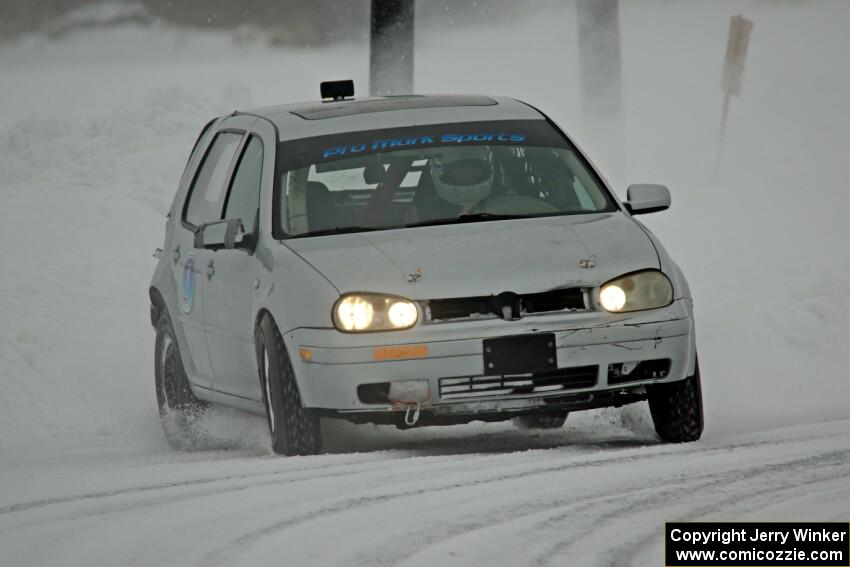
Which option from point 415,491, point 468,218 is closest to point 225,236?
point 468,218

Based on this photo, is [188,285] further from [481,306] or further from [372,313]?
[481,306]

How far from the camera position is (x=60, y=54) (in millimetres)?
30844

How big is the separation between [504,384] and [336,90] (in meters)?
2.99

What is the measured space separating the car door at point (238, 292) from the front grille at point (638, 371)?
1.56 metres

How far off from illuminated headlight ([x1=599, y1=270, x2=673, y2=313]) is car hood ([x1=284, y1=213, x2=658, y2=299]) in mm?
35

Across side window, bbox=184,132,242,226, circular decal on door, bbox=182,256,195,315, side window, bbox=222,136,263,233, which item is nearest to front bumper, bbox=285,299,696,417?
side window, bbox=222,136,263,233

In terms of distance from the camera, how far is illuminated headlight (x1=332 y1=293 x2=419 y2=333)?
8.05 m

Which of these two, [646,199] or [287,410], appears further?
[646,199]

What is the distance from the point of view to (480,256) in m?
8.27

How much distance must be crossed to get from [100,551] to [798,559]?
80.5 inches

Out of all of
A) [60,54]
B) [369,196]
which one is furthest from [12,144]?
[369,196]

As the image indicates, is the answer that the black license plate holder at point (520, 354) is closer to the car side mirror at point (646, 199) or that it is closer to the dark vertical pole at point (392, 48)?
the car side mirror at point (646, 199)

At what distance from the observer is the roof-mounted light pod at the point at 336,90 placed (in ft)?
34.9

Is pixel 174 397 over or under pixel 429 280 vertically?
under
